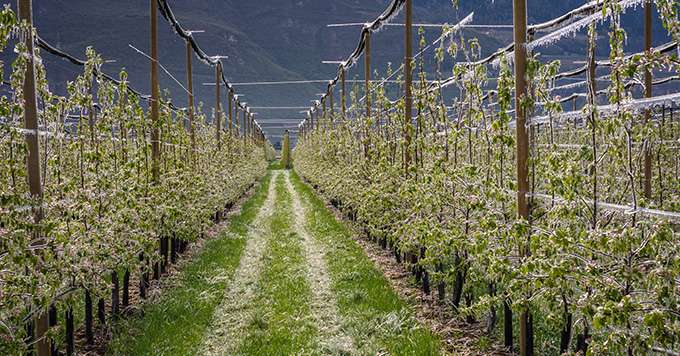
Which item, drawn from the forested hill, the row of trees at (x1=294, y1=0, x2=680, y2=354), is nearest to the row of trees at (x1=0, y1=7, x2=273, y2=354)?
the row of trees at (x1=294, y1=0, x2=680, y2=354)

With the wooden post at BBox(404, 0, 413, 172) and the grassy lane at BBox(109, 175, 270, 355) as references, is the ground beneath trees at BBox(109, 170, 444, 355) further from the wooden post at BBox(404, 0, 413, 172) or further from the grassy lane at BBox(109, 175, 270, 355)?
the wooden post at BBox(404, 0, 413, 172)

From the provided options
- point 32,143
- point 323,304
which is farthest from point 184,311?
point 32,143

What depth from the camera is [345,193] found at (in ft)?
42.4

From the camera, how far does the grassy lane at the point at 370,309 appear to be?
545 cm

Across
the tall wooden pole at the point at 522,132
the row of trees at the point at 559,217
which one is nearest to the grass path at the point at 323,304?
the row of trees at the point at 559,217

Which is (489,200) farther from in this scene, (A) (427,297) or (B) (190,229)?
(B) (190,229)

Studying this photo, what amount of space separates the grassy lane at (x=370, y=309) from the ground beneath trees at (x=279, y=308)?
0.01m

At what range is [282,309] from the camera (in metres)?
6.81

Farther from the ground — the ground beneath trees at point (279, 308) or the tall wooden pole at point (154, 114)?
the tall wooden pole at point (154, 114)

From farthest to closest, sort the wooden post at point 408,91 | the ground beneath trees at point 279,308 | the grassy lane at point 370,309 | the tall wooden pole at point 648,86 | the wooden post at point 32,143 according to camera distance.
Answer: the wooden post at point 408,91
the tall wooden pole at point 648,86
the ground beneath trees at point 279,308
the grassy lane at point 370,309
the wooden post at point 32,143

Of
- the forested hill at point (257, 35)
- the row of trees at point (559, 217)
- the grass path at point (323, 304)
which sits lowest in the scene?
the grass path at point (323, 304)

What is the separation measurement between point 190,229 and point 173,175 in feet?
3.08

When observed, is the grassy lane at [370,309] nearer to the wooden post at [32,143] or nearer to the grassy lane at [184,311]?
the grassy lane at [184,311]

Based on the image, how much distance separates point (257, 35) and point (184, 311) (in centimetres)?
14971
